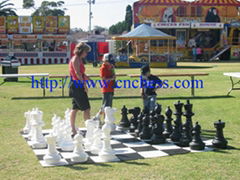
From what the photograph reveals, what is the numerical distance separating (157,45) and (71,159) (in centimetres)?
3202

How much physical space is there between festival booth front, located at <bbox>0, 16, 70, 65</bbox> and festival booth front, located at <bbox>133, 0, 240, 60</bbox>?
282 inches

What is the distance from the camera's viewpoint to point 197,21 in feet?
129

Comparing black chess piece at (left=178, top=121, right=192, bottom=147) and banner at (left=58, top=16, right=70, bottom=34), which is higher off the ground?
banner at (left=58, top=16, right=70, bottom=34)

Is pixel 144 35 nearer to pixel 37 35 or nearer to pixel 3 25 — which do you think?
pixel 37 35

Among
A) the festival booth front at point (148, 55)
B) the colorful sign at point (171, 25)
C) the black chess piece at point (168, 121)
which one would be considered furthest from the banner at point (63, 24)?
the black chess piece at point (168, 121)

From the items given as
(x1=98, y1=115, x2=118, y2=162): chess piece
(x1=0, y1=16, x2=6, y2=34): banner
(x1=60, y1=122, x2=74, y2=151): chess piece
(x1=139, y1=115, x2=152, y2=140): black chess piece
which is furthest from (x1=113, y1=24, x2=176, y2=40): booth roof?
(x1=98, y1=115, x2=118, y2=162): chess piece

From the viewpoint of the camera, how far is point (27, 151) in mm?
5945

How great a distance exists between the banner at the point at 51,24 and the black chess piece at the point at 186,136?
34795 mm

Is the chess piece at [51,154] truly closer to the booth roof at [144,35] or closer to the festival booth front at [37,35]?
the booth roof at [144,35]

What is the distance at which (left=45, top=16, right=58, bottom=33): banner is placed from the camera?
3950 centimetres

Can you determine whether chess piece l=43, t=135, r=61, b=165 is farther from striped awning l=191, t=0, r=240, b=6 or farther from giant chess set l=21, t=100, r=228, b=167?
striped awning l=191, t=0, r=240, b=6

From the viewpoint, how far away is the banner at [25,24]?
128 feet

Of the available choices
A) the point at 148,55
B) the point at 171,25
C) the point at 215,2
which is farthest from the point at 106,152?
the point at 215,2

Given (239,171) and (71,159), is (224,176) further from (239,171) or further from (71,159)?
(71,159)
